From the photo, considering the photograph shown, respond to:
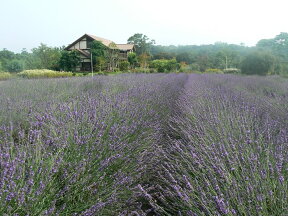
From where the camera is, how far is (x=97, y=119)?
2391 mm

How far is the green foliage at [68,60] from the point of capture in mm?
28906

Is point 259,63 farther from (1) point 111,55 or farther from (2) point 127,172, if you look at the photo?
(2) point 127,172

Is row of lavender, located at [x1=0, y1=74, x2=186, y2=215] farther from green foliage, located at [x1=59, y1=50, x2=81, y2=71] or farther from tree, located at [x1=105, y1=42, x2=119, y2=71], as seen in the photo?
tree, located at [x1=105, y1=42, x2=119, y2=71]

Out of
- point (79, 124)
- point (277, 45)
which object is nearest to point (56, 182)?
point (79, 124)

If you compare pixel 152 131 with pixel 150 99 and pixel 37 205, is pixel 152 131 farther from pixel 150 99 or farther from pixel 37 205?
pixel 37 205

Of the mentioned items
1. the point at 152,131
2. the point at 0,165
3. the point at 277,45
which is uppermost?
the point at 277,45

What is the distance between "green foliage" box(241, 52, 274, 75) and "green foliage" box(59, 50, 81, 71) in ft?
61.4

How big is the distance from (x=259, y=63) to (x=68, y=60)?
19996mm

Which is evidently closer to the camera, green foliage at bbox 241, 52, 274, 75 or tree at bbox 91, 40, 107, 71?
green foliage at bbox 241, 52, 274, 75

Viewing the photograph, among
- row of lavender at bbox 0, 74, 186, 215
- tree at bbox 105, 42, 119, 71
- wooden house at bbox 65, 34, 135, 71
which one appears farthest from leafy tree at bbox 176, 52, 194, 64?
row of lavender at bbox 0, 74, 186, 215

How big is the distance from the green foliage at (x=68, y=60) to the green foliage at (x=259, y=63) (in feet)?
61.4

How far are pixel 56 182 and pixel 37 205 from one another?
246 millimetres

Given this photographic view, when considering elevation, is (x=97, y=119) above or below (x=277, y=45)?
below

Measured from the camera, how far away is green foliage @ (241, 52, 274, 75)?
1783 centimetres
